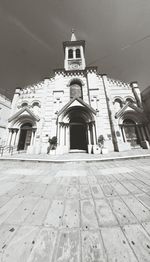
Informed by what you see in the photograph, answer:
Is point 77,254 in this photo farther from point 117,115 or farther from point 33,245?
point 117,115

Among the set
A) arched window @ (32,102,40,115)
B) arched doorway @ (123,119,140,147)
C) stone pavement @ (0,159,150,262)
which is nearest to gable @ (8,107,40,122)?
arched window @ (32,102,40,115)

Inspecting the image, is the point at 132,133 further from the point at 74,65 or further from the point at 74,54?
the point at 74,54

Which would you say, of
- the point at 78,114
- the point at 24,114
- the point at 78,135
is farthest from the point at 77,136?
the point at 24,114

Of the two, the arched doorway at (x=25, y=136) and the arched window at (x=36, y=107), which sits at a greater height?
the arched window at (x=36, y=107)

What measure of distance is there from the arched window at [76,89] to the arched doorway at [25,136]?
7.74m

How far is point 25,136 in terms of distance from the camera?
46.2 ft

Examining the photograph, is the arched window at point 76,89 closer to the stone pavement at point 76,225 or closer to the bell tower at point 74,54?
the bell tower at point 74,54

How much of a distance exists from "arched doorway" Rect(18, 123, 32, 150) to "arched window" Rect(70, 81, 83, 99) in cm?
774

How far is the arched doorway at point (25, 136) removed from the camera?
13320 millimetres

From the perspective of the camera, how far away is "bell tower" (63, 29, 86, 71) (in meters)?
18.1

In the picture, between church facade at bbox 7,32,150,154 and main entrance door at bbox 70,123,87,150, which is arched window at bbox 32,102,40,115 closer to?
church facade at bbox 7,32,150,154

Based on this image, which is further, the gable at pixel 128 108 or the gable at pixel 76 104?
the gable at pixel 128 108

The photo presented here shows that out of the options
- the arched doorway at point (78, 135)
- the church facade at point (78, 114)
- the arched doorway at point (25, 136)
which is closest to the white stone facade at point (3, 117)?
the church facade at point (78, 114)

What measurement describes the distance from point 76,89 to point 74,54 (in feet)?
31.0
